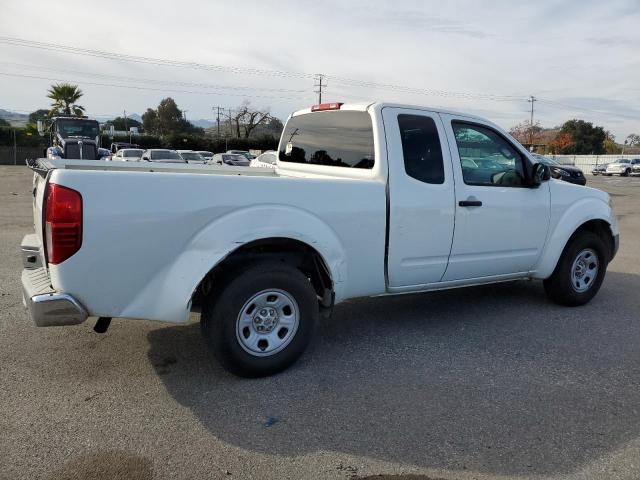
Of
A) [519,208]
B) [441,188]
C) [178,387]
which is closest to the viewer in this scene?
[178,387]

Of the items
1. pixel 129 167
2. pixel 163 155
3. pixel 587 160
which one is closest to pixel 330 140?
pixel 129 167

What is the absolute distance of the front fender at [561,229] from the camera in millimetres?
5160

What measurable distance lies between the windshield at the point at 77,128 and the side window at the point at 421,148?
98.8 feet

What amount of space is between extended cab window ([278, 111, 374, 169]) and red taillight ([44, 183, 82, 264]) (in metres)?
2.20

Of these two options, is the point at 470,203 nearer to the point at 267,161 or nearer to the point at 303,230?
the point at 303,230

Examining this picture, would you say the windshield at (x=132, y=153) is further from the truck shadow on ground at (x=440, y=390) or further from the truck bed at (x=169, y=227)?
the truck bed at (x=169, y=227)

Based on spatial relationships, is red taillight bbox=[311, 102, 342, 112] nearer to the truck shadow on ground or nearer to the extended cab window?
the extended cab window

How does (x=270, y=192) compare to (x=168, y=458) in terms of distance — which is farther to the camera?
(x=270, y=192)

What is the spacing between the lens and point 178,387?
3539 mm

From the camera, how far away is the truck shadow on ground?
293 centimetres

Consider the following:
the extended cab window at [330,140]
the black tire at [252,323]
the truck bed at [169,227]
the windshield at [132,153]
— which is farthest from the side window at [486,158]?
the windshield at [132,153]

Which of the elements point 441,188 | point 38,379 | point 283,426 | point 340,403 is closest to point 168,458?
point 283,426

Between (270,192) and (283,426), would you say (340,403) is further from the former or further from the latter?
(270,192)

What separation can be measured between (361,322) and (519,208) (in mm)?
1798
